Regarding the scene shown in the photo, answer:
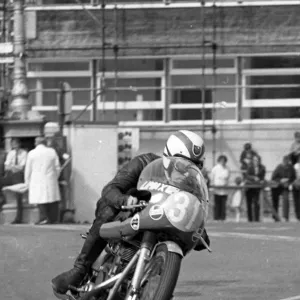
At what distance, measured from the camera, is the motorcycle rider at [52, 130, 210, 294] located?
7742 millimetres

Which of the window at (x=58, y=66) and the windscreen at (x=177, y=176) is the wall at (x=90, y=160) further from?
the windscreen at (x=177, y=176)

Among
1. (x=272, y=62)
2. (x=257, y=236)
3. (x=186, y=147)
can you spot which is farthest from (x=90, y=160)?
(x=186, y=147)

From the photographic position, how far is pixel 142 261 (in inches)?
286

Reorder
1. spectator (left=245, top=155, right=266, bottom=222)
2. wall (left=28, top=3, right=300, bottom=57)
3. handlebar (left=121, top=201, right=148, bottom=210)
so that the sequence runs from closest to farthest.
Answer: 1. handlebar (left=121, top=201, right=148, bottom=210)
2. spectator (left=245, top=155, right=266, bottom=222)
3. wall (left=28, top=3, right=300, bottom=57)

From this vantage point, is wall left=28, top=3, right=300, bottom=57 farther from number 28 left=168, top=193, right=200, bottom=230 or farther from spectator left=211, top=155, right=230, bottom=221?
number 28 left=168, top=193, right=200, bottom=230

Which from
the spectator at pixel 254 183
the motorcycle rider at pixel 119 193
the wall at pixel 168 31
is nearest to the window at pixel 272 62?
the wall at pixel 168 31

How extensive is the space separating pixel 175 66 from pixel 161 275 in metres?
19.4

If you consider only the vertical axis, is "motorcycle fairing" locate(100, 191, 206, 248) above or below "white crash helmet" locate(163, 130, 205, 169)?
below

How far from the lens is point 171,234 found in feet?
Result: 24.4

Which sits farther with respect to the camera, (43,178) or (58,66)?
(58,66)

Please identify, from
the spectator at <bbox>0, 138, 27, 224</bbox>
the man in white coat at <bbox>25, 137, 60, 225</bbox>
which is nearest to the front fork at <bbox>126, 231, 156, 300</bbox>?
the man in white coat at <bbox>25, 137, 60, 225</bbox>

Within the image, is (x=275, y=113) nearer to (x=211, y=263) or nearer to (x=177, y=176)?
(x=211, y=263)

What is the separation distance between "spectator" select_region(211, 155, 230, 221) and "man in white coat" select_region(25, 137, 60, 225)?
322 cm

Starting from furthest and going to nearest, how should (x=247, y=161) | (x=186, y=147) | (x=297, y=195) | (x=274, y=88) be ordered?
(x=274, y=88) < (x=247, y=161) < (x=297, y=195) < (x=186, y=147)
